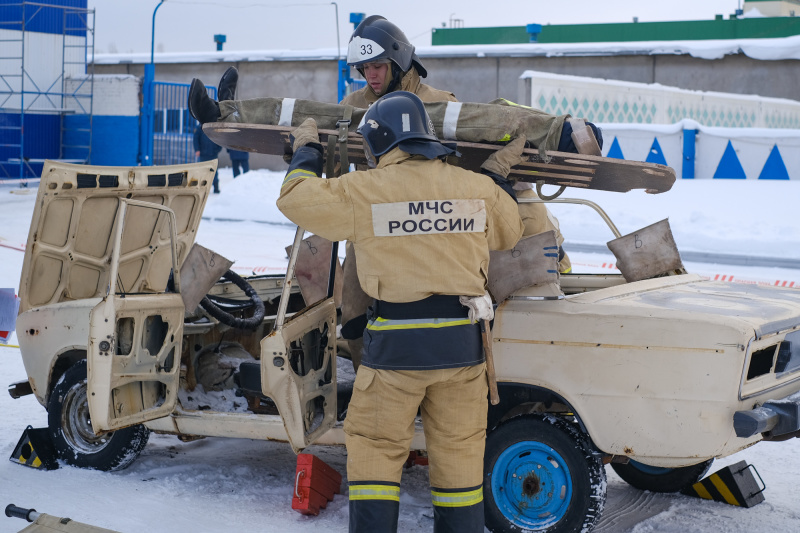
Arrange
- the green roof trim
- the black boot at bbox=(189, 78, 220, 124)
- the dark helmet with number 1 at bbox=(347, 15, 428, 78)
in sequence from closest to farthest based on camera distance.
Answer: the black boot at bbox=(189, 78, 220, 124)
the dark helmet with number 1 at bbox=(347, 15, 428, 78)
the green roof trim

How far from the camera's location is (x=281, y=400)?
3953 millimetres

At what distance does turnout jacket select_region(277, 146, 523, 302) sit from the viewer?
3420mm

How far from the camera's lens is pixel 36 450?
15.9 feet

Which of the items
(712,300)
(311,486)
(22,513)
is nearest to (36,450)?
(22,513)

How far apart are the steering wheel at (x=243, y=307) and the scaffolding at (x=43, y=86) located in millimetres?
18384

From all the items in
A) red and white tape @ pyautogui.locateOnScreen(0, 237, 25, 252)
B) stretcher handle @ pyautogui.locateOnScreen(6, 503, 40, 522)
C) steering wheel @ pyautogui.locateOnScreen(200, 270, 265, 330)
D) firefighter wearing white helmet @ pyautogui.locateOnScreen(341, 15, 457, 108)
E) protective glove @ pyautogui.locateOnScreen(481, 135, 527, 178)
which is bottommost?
stretcher handle @ pyautogui.locateOnScreen(6, 503, 40, 522)

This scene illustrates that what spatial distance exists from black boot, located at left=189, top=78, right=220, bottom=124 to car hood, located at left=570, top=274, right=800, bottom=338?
6.12ft

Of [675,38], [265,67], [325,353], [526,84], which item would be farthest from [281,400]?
[675,38]

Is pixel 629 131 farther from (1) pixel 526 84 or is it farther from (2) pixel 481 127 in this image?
(2) pixel 481 127

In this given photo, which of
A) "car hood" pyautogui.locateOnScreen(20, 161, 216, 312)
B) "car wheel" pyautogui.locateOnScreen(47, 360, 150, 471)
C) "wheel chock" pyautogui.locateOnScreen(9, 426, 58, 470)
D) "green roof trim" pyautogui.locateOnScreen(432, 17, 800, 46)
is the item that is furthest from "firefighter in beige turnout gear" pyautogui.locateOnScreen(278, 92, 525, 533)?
"green roof trim" pyautogui.locateOnScreen(432, 17, 800, 46)

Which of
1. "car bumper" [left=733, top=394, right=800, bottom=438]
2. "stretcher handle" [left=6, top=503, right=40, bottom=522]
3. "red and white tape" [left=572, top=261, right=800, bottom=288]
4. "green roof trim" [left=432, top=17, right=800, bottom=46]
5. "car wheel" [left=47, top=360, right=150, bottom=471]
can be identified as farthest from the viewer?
"green roof trim" [left=432, top=17, right=800, bottom=46]

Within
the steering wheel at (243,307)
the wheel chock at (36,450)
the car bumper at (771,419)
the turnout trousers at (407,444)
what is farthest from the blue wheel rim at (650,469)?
the wheel chock at (36,450)

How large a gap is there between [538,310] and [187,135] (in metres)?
21.2

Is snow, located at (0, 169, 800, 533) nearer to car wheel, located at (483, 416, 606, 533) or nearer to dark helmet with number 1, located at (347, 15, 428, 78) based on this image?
car wheel, located at (483, 416, 606, 533)
